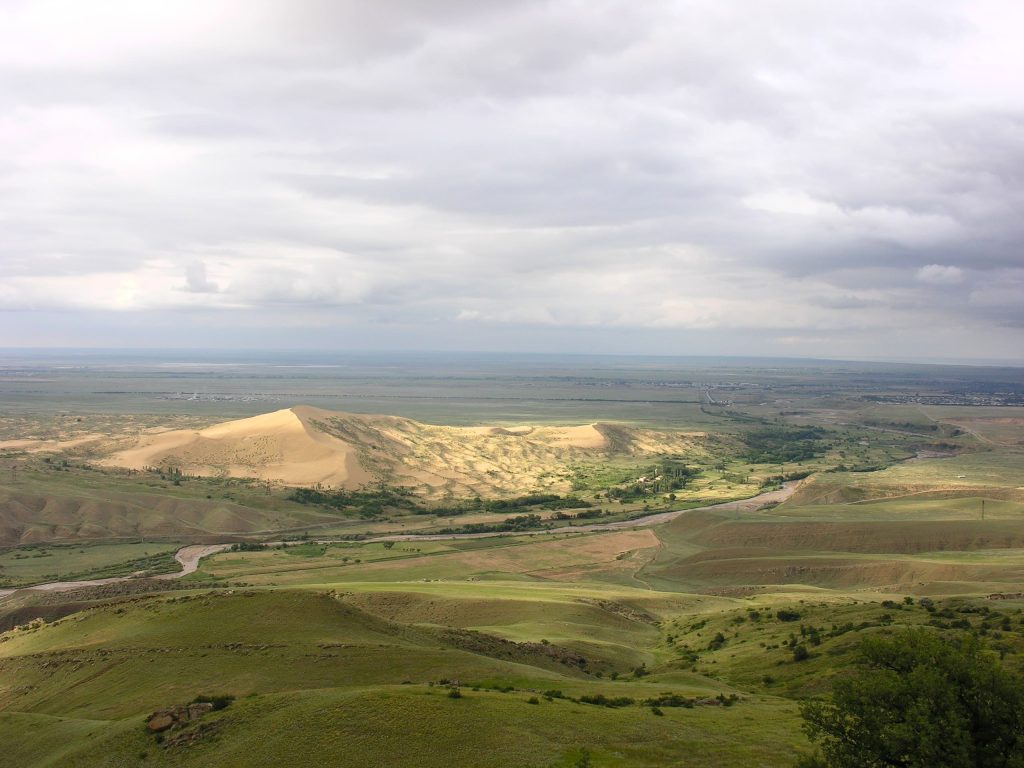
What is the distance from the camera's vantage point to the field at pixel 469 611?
2741cm

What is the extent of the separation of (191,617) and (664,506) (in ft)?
A: 283

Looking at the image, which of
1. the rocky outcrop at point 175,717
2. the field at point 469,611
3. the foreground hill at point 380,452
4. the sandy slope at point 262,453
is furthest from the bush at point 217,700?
the sandy slope at point 262,453

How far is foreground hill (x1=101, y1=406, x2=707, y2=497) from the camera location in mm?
138375

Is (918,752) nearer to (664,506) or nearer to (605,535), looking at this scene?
(605,535)

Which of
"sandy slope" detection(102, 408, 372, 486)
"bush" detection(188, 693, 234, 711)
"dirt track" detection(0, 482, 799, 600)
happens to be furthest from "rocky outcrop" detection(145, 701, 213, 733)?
"sandy slope" detection(102, 408, 372, 486)

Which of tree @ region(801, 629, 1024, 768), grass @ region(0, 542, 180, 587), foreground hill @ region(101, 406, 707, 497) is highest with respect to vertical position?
tree @ region(801, 629, 1024, 768)

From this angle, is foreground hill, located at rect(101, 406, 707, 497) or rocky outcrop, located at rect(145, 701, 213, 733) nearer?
rocky outcrop, located at rect(145, 701, 213, 733)

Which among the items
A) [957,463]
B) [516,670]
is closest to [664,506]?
[957,463]

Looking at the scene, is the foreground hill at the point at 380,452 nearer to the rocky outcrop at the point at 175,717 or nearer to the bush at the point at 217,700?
the bush at the point at 217,700

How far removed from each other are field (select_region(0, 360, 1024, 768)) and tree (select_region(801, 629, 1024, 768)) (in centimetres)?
456

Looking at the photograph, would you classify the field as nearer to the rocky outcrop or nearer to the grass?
the rocky outcrop

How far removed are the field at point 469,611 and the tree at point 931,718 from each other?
15.0 ft

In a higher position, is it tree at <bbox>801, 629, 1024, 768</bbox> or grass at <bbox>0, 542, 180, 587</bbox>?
tree at <bbox>801, 629, 1024, 768</bbox>

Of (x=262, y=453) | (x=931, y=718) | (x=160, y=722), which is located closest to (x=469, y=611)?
(x=160, y=722)
